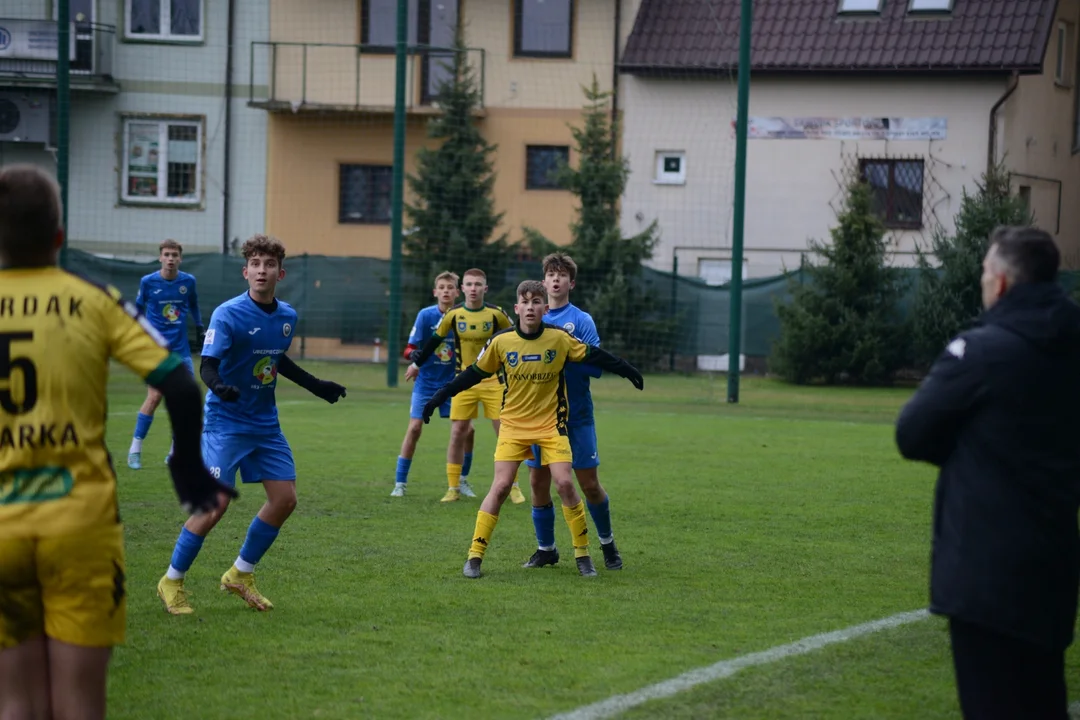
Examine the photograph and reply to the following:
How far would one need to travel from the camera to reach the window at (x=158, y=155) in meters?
31.5

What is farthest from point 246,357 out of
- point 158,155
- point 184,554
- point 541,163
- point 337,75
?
point 158,155

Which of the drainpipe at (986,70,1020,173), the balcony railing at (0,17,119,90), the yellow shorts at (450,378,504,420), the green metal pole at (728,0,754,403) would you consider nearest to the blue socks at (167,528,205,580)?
the yellow shorts at (450,378,504,420)

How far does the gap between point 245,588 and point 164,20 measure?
26667mm

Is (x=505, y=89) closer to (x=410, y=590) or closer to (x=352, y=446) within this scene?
(x=352, y=446)

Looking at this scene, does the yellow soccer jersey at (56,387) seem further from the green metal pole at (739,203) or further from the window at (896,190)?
the window at (896,190)

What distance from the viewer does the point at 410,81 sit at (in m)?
31.4

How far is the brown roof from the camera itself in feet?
93.5

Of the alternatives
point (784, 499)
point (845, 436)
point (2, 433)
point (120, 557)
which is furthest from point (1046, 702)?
point (845, 436)

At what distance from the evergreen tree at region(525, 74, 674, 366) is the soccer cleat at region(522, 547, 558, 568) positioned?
690 inches

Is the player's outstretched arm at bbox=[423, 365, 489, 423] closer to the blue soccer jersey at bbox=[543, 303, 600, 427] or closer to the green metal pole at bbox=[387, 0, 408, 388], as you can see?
the blue soccer jersey at bbox=[543, 303, 600, 427]

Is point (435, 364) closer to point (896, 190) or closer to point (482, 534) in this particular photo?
point (482, 534)

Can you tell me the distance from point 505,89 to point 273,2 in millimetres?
5645

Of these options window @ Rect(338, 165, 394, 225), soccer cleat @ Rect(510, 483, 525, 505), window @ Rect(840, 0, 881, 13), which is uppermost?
window @ Rect(840, 0, 881, 13)

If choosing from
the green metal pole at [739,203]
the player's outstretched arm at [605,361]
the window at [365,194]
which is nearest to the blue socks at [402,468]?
the player's outstretched arm at [605,361]
